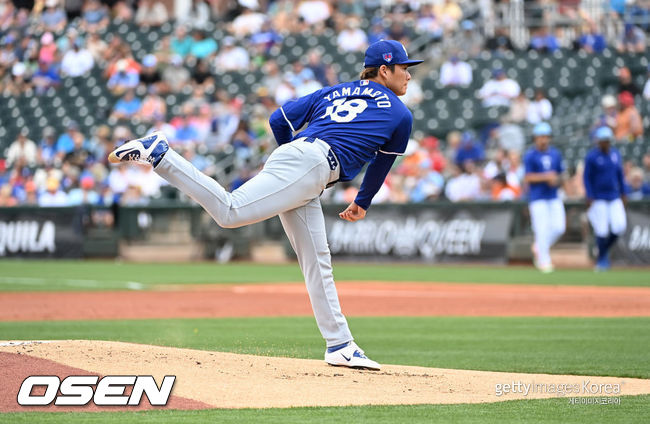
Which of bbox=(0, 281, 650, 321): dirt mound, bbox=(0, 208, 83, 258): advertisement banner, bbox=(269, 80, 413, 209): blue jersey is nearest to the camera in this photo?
bbox=(269, 80, 413, 209): blue jersey

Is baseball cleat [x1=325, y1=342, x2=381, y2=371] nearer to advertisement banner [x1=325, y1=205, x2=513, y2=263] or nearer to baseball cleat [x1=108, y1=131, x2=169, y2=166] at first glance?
baseball cleat [x1=108, y1=131, x2=169, y2=166]

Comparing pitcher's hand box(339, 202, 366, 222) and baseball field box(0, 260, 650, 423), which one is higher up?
pitcher's hand box(339, 202, 366, 222)

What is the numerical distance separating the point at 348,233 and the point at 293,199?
13687 millimetres

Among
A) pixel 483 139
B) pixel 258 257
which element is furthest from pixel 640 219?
pixel 258 257

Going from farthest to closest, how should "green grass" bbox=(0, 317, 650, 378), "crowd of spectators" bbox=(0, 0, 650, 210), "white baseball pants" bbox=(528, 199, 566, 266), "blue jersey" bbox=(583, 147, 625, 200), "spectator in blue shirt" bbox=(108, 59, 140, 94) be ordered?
"spectator in blue shirt" bbox=(108, 59, 140, 94), "crowd of spectators" bbox=(0, 0, 650, 210), "blue jersey" bbox=(583, 147, 625, 200), "white baseball pants" bbox=(528, 199, 566, 266), "green grass" bbox=(0, 317, 650, 378)

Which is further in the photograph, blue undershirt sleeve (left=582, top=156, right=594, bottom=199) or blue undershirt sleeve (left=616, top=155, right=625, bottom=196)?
blue undershirt sleeve (left=582, top=156, right=594, bottom=199)

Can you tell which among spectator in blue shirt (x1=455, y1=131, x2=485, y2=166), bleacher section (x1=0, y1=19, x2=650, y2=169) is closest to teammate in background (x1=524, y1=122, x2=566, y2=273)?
spectator in blue shirt (x1=455, y1=131, x2=485, y2=166)

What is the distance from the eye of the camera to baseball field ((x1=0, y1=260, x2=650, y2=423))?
4.92 metres

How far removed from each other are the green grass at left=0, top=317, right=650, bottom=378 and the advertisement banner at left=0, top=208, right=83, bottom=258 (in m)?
11.7

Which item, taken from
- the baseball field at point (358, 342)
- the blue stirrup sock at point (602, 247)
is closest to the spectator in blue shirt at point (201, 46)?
the baseball field at point (358, 342)

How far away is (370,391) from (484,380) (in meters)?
0.89

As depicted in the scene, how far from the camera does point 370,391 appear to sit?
17.6 ft

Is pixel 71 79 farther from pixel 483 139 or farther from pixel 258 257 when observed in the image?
pixel 483 139

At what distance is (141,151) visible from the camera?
5.32m
